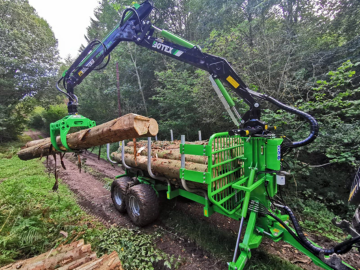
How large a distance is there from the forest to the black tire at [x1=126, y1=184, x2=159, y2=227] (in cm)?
240

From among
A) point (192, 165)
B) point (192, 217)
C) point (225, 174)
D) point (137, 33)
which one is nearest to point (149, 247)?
point (192, 217)

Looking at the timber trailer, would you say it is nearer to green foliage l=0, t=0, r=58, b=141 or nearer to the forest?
the forest

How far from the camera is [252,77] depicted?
6.34 m

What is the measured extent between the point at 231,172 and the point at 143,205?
196cm

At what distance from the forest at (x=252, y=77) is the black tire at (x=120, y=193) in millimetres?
2073

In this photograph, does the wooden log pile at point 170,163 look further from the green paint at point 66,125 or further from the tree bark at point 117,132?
the green paint at point 66,125

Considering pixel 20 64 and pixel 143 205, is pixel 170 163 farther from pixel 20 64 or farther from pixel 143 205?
pixel 20 64

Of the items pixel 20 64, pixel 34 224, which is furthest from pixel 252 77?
pixel 20 64

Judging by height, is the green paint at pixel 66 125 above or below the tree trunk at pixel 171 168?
above

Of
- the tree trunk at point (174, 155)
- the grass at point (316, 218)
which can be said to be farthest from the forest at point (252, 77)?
the tree trunk at point (174, 155)

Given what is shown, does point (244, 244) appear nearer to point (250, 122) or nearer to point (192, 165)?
point (192, 165)

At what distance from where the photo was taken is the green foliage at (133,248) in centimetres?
273

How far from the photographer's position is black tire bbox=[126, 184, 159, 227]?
3537mm

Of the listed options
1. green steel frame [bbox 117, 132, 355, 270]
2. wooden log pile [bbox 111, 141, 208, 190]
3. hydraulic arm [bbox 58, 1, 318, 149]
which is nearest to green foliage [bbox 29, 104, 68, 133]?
hydraulic arm [bbox 58, 1, 318, 149]
